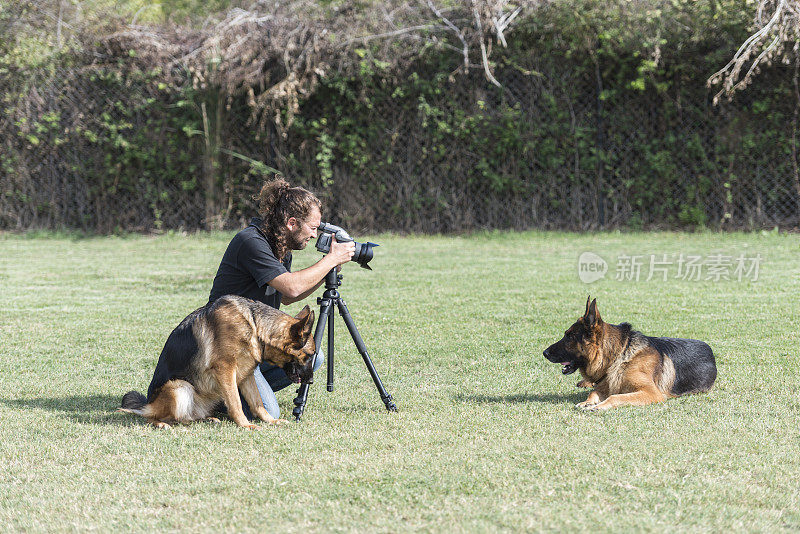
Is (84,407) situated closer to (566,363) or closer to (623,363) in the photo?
(566,363)

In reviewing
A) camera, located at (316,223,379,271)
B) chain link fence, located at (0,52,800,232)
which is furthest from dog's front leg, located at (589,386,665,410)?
chain link fence, located at (0,52,800,232)

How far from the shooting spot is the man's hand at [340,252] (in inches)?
209

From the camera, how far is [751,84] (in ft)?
48.3

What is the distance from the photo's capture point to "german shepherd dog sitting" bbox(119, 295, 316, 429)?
5.12 metres

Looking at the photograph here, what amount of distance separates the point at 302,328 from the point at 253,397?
Result: 619 millimetres

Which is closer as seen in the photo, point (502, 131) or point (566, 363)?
point (566, 363)

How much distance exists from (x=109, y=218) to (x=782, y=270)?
40.0 feet

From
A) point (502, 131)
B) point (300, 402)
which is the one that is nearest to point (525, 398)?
point (300, 402)

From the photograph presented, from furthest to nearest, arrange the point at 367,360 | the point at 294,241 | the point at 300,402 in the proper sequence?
the point at 294,241 < the point at 367,360 < the point at 300,402

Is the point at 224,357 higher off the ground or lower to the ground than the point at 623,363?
higher

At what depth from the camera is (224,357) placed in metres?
5.11

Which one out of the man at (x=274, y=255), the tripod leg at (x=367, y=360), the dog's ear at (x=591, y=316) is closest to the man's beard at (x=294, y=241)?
the man at (x=274, y=255)

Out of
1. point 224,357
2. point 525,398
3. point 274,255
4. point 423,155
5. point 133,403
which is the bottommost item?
point 525,398

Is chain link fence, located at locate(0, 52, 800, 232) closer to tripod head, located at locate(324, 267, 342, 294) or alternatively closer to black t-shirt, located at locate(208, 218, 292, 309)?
black t-shirt, located at locate(208, 218, 292, 309)
